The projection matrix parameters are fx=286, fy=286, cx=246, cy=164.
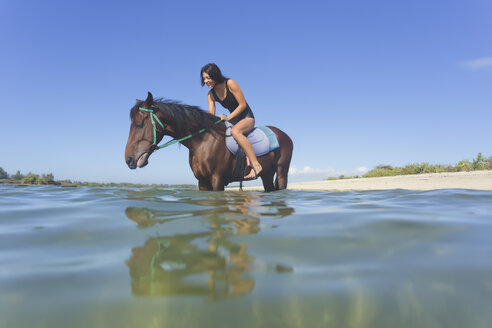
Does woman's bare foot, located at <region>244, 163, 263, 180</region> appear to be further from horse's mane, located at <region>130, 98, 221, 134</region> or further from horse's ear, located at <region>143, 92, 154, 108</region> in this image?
horse's ear, located at <region>143, 92, 154, 108</region>

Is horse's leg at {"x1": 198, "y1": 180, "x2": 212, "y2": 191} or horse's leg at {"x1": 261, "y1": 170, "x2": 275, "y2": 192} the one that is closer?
horse's leg at {"x1": 198, "y1": 180, "x2": 212, "y2": 191}

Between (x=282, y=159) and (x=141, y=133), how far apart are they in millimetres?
3092

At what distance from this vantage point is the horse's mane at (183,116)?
5.45 m

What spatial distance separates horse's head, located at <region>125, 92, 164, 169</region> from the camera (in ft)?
17.2

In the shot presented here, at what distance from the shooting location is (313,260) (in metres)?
1.44

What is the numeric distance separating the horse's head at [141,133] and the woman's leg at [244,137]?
1457 millimetres

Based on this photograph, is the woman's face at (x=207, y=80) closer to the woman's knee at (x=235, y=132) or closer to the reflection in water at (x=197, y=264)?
the woman's knee at (x=235, y=132)

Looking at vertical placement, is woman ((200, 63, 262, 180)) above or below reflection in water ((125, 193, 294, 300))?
above

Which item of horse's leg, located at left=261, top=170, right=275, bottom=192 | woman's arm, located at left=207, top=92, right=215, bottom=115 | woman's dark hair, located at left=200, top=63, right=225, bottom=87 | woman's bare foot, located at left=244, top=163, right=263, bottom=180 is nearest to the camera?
woman's dark hair, located at left=200, top=63, right=225, bottom=87

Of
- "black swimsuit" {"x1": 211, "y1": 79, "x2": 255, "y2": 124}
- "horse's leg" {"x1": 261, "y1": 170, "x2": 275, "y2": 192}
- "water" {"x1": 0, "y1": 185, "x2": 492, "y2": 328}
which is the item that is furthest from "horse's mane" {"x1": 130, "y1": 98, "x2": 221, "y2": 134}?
"water" {"x1": 0, "y1": 185, "x2": 492, "y2": 328}

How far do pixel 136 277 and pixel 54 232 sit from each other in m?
1.33

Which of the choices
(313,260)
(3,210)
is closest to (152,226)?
(313,260)

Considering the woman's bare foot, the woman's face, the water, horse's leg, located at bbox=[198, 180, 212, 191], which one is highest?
the woman's face

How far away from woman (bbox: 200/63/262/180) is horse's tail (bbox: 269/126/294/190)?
37.1 inches
